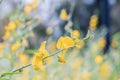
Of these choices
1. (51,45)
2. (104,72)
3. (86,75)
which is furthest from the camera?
(51,45)

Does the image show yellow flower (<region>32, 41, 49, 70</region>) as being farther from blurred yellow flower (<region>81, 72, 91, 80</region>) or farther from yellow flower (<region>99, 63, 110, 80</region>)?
yellow flower (<region>99, 63, 110, 80</region>)

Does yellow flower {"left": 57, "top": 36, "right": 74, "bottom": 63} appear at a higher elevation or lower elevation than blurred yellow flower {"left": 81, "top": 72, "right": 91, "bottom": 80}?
lower

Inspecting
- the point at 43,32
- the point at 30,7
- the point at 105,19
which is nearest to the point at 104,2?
the point at 105,19

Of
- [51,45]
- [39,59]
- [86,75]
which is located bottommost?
[39,59]

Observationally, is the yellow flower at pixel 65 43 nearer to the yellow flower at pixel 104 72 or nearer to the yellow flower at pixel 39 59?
the yellow flower at pixel 39 59

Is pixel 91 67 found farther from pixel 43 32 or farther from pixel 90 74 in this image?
pixel 43 32

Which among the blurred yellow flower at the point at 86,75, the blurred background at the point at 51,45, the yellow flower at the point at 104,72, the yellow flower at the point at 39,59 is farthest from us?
the yellow flower at the point at 104,72

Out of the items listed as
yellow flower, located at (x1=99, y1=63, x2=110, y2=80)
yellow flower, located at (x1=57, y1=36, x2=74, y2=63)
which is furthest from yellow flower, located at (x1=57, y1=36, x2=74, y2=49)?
yellow flower, located at (x1=99, y1=63, x2=110, y2=80)

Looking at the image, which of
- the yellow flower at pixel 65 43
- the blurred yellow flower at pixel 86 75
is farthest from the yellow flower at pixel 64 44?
the blurred yellow flower at pixel 86 75

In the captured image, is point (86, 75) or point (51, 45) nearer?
point (86, 75)

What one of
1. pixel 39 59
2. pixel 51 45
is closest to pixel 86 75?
pixel 51 45

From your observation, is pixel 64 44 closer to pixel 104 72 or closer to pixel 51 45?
pixel 104 72
